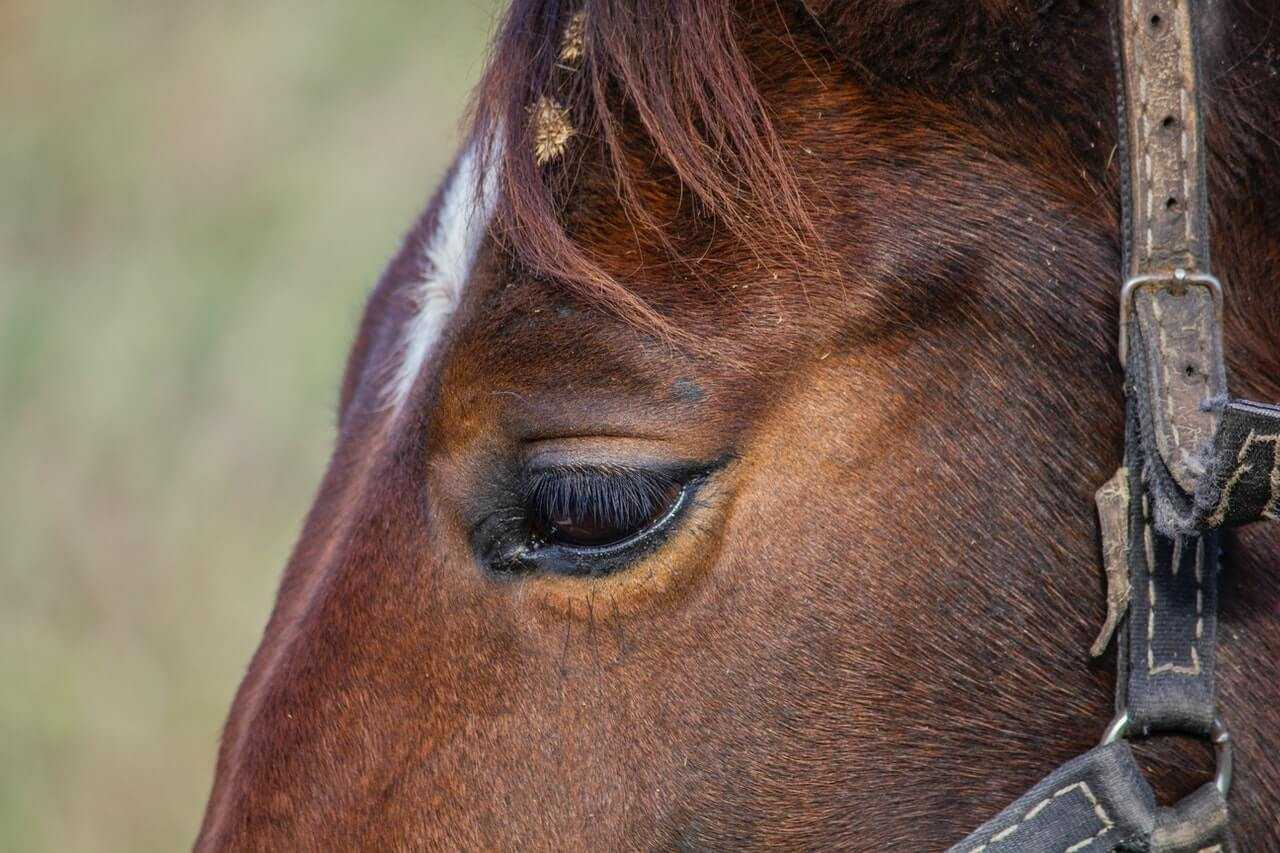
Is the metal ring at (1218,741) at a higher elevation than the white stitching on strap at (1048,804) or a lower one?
higher

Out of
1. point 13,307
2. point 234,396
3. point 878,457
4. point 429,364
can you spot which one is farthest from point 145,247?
point 878,457

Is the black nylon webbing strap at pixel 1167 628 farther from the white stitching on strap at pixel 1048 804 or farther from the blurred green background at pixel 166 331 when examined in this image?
the blurred green background at pixel 166 331

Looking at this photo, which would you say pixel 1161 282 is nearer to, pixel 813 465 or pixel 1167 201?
pixel 1167 201

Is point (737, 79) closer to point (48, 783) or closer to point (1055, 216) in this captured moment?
point (1055, 216)

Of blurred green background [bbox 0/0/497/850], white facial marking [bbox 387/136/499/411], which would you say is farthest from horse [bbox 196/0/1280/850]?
blurred green background [bbox 0/0/497/850]

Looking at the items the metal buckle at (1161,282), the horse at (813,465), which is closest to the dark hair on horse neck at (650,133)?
the horse at (813,465)

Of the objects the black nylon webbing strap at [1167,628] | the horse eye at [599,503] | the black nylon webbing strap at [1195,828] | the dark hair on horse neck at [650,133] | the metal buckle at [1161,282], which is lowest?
the black nylon webbing strap at [1195,828]

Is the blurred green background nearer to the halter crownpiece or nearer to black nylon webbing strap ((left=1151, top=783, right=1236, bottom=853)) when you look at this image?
the halter crownpiece
